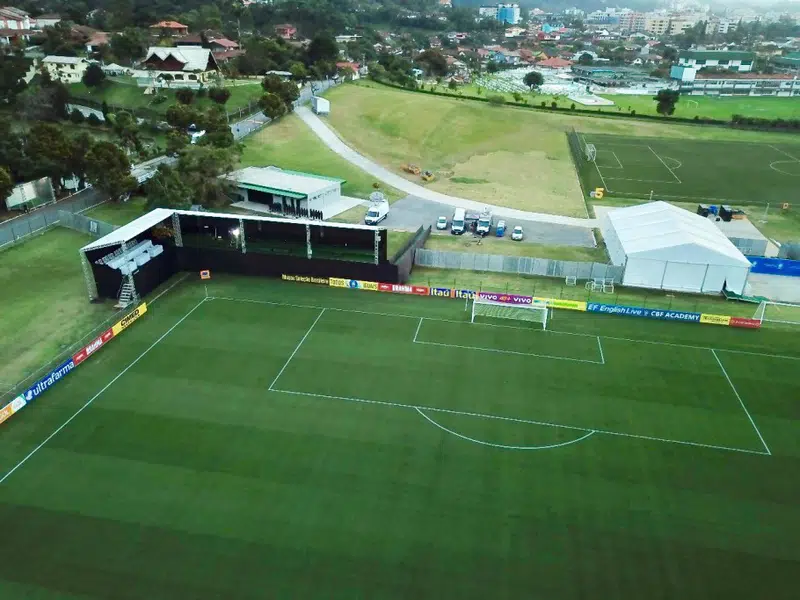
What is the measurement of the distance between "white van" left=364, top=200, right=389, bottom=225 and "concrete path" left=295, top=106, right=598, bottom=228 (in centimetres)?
803

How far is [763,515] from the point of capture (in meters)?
24.8

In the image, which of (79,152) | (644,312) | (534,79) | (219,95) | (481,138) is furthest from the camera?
(534,79)

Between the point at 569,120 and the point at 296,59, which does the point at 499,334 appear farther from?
the point at 296,59

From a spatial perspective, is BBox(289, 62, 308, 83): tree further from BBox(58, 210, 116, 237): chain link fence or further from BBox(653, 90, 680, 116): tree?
BBox(653, 90, 680, 116): tree

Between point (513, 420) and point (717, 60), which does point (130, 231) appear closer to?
point (513, 420)

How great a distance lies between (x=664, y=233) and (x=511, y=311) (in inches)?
611

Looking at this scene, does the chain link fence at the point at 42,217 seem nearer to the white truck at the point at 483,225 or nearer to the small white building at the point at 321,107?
the white truck at the point at 483,225

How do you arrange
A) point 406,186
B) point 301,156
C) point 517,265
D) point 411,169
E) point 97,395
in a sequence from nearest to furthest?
point 97,395
point 517,265
point 406,186
point 411,169
point 301,156

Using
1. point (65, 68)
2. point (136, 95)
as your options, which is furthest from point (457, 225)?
point (65, 68)

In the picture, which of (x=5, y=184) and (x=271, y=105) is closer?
(x=5, y=184)

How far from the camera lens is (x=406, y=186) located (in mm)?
68500

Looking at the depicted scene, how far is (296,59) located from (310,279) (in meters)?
92.8

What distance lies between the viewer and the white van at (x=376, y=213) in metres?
56.2

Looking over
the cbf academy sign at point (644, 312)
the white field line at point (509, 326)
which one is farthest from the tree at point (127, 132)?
the cbf academy sign at point (644, 312)
